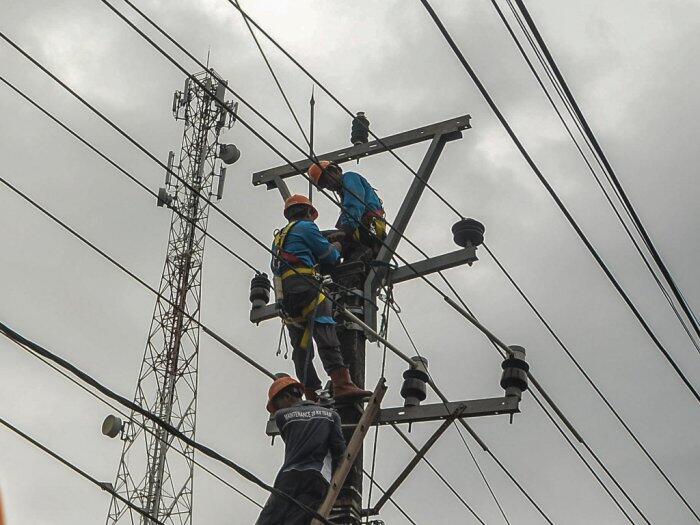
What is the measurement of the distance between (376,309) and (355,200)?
102 centimetres

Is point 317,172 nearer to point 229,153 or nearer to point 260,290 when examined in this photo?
point 260,290

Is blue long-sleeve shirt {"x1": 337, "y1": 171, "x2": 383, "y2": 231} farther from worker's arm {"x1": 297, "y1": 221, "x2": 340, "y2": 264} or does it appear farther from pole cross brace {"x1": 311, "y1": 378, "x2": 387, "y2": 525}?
pole cross brace {"x1": 311, "y1": 378, "x2": 387, "y2": 525}

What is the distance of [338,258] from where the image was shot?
843cm

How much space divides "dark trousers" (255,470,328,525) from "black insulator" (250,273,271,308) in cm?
262

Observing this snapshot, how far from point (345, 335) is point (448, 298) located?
116cm

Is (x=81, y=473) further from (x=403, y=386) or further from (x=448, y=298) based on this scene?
(x=448, y=298)

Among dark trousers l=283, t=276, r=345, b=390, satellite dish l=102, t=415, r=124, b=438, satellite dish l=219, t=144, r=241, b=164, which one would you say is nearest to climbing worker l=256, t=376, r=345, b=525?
dark trousers l=283, t=276, r=345, b=390

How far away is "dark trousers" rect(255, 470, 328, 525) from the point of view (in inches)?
249

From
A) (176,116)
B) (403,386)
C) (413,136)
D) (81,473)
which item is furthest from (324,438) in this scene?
(176,116)

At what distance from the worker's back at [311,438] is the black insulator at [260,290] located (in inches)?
86.5

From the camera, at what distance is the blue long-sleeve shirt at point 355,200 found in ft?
28.8

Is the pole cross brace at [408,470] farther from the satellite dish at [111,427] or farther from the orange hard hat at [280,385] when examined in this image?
the satellite dish at [111,427]

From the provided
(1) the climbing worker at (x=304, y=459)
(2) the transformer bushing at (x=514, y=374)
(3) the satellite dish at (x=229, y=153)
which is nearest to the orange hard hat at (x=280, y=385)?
(1) the climbing worker at (x=304, y=459)


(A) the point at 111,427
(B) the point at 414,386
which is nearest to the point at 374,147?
(B) the point at 414,386
